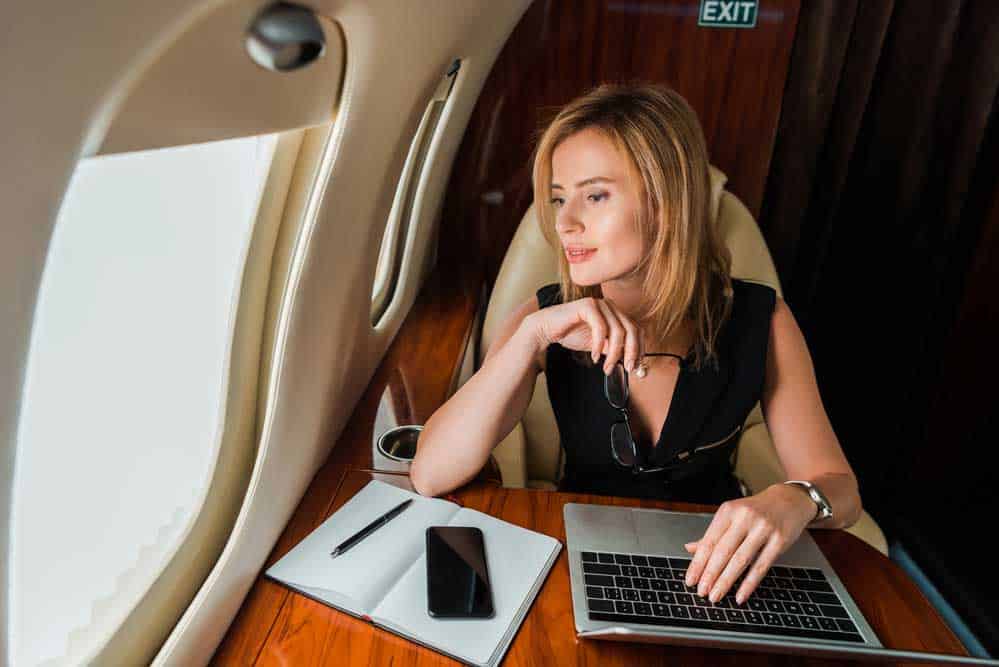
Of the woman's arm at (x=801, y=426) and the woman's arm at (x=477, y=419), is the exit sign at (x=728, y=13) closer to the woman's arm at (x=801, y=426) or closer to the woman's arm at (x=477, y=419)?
the woman's arm at (x=801, y=426)

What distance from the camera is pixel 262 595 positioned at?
0.86 m

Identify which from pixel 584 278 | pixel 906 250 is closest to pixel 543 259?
pixel 584 278

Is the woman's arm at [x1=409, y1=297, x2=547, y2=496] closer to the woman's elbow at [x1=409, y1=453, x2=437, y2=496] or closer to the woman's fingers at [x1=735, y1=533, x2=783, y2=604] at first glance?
the woman's elbow at [x1=409, y1=453, x2=437, y2=496]

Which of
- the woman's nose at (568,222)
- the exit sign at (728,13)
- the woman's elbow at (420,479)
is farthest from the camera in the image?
the exit sign at (728,13)

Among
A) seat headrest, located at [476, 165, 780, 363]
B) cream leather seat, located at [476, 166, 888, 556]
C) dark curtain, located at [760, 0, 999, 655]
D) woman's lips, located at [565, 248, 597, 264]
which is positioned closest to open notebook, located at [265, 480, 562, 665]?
woman's lips, located at [565, 248, 597, 264]

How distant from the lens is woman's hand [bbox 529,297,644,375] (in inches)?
42.2

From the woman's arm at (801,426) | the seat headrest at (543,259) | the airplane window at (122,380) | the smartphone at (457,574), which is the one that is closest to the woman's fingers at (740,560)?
the woman's arm at (801,426)

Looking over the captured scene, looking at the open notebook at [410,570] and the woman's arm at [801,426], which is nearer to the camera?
the open notebook at [410,570]

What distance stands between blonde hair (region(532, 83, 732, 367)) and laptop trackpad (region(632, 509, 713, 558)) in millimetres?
363

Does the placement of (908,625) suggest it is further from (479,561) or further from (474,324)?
(474,324)

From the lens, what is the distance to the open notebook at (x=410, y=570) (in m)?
0.80

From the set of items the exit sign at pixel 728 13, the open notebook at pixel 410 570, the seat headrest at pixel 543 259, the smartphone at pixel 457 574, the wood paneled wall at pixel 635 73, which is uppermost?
the exit sign at pixel 728 13

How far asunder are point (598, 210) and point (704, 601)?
667 mm

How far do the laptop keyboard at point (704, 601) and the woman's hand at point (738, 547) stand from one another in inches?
0.9
